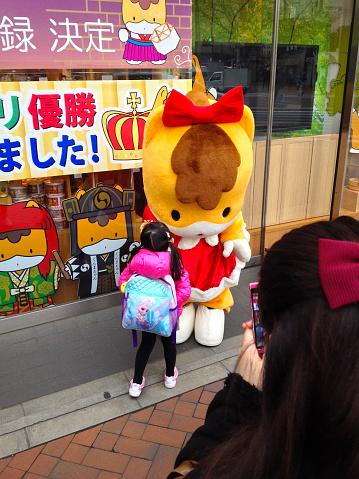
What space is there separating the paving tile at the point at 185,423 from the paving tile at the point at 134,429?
0.69 feet

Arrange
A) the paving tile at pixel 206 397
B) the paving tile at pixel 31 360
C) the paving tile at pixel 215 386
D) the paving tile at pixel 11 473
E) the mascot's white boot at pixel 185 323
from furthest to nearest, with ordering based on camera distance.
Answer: the mascot's white boot at pixel 185 323 → the paving tile at pixel 31 360 → the paving tile at pixel 215 386 → the paving tile at pixel 206 397 → the paving tile at pixel 11 473

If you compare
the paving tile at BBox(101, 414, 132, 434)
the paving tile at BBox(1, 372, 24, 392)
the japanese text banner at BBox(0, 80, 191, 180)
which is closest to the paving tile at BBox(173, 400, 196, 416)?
the paving tile at BBox(101, 414, 132, 434)

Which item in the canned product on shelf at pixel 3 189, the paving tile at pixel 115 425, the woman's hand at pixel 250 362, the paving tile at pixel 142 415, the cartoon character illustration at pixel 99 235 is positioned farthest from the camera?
the cartoon character illustration at pixel 99 235

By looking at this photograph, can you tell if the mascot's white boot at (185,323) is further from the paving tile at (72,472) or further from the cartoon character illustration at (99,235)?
the paving tile at (72,472)

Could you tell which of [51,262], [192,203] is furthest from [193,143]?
[51,262]

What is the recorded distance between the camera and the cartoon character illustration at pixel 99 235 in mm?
4387

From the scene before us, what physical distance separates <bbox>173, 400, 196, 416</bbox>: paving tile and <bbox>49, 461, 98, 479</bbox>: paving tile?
762 millimetres

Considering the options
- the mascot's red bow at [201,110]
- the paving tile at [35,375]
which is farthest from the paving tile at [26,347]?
the mascot's red bow at [201,110]

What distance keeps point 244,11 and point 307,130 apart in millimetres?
1753

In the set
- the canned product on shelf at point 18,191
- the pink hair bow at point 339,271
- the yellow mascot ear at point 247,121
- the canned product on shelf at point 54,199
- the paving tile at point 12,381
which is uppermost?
the yellow mascot ear at point 247,121

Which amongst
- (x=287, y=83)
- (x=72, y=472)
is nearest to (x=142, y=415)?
(x=72, y=472)

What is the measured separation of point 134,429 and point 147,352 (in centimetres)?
56

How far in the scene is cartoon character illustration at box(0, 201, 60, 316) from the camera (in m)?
4.08

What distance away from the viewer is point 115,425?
3.12 meters
